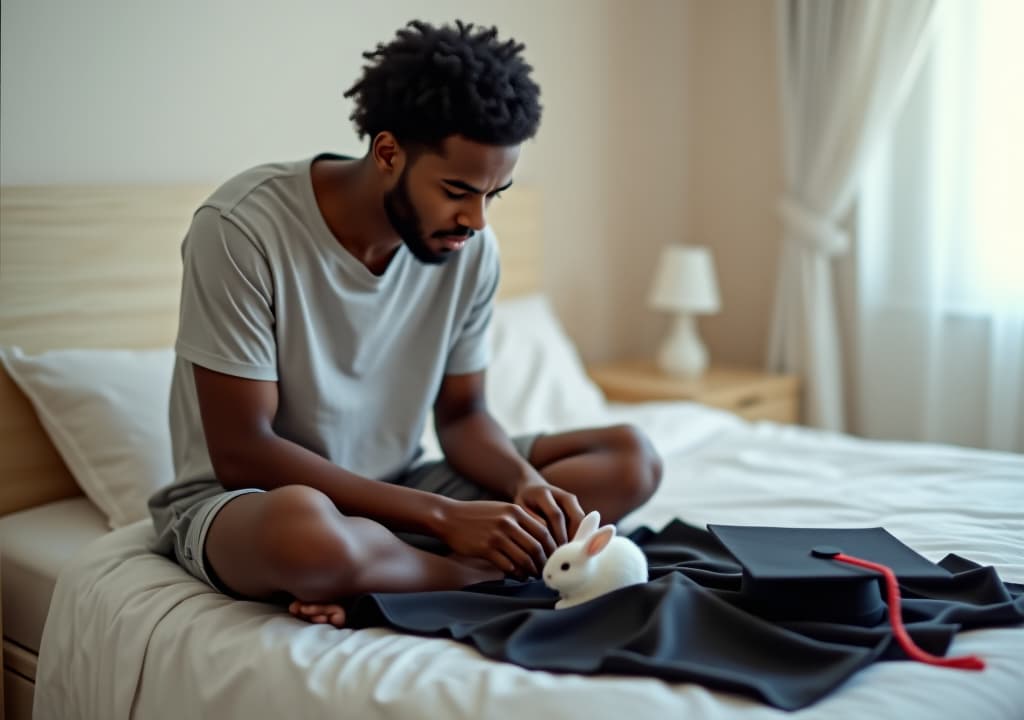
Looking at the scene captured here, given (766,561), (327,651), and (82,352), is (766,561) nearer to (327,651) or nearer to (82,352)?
(327,651)

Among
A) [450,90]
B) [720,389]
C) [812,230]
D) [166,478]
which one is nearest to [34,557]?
[166,478]

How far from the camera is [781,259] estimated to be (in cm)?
344

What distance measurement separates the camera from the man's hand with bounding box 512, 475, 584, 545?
164 cm

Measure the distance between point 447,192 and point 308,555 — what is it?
58cm

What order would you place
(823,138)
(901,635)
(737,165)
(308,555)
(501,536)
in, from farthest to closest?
(737,165)
(823,138)
(501,536)
(308,555)
(901,635)

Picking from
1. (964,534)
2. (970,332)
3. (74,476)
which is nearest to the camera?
(964,534)

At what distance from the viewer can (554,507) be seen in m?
1.66

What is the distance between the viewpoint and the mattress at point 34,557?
182cm

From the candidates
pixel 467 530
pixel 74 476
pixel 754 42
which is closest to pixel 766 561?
pixel 467 530

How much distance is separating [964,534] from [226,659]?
1207 millimetres

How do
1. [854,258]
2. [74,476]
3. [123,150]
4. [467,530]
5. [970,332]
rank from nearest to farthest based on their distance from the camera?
1. [467,530]
2. [74,476]
3. [123,150]
4. [970,332]
5. [854,258]

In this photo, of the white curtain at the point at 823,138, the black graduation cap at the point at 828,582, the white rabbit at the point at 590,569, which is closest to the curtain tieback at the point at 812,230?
the white curtain at the point at 823,138

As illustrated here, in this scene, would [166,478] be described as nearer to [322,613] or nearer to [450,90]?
[322,613]

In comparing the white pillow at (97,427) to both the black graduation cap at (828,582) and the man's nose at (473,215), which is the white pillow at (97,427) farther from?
the black graduation cap at (828,582)
